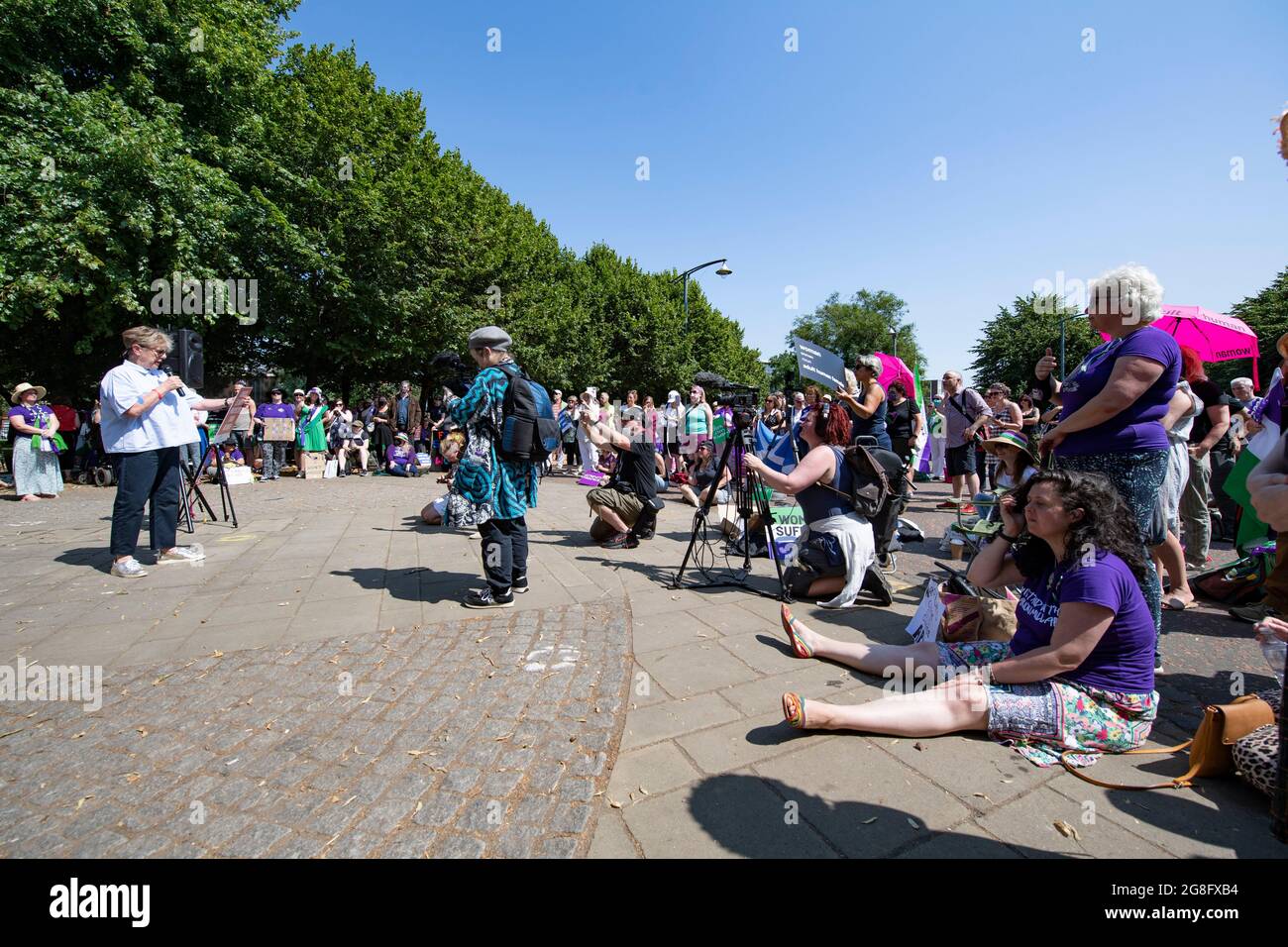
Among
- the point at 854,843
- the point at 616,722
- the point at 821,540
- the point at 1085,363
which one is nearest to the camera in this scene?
the point at 854,843

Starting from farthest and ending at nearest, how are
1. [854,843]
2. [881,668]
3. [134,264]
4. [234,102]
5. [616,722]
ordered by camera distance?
[234,102] < [134,264] < [881,668] < [616,722] < [854,843]

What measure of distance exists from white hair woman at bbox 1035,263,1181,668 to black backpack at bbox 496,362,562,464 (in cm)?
311

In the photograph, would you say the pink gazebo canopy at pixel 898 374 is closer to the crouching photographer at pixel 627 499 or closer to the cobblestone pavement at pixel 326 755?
the crouching photographer at pixel 627 499

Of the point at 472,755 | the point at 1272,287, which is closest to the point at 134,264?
the point at 472,755

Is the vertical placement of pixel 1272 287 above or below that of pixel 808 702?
above

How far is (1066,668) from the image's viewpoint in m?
2.40

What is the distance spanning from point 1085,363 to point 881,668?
206cm

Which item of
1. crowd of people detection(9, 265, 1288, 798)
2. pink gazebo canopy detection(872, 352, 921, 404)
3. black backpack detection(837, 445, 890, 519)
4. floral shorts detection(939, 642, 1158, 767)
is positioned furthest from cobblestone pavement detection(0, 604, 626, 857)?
pink gazebo canopy detection(872, 352, 921, 404)

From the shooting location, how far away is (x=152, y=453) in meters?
5.11

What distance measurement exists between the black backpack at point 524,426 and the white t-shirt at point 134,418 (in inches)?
127

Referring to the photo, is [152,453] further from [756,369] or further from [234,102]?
[756,369]

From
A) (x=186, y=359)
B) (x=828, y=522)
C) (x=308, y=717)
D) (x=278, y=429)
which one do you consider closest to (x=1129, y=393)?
(x=828, y=522)

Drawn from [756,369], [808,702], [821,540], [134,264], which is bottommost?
[808,702]

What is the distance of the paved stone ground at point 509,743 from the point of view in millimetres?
2010
